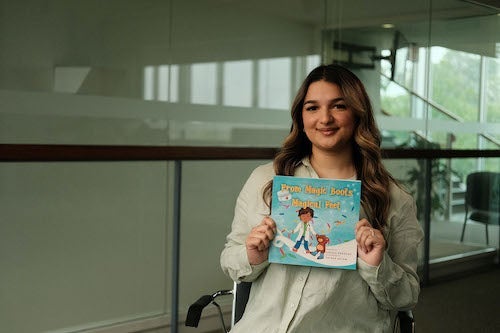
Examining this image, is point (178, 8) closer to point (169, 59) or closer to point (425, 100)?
point (169, 59)

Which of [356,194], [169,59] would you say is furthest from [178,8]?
[356,194]

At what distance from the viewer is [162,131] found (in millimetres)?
3848

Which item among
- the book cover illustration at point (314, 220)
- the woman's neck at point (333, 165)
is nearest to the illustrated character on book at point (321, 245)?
the book cover illustration at point (314, 220)

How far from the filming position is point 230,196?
3.90 m

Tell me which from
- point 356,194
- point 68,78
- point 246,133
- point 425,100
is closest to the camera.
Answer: point 356,194


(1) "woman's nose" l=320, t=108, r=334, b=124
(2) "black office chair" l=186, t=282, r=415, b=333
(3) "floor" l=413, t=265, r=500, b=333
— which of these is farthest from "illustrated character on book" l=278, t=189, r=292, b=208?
(3) "floor" l=413, t=265, r=500, b=333

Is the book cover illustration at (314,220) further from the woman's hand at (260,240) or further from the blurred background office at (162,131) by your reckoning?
the blurred background office at (162,131)

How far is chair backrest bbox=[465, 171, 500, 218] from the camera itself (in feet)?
16.9

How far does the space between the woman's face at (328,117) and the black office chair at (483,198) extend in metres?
3.38

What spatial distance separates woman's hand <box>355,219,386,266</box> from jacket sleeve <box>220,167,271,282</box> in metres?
0.25

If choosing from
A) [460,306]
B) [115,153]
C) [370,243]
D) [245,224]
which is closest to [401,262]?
[370,243]

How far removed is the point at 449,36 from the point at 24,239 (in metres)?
3.22

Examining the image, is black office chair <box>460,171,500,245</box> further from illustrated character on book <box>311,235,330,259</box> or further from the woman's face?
illustrated character on book <box>311,235,330,259</box>

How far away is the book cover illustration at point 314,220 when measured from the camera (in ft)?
6.06
